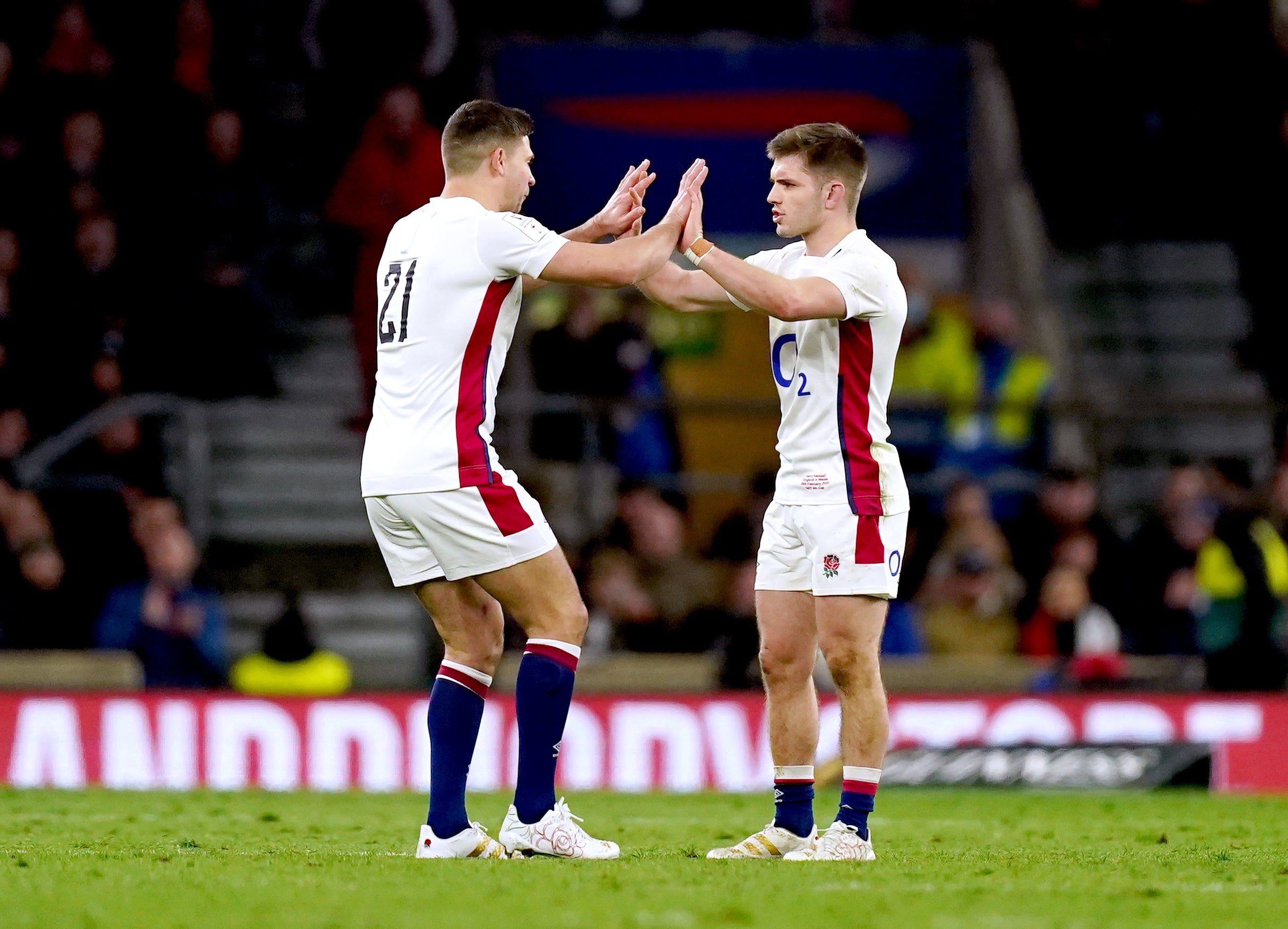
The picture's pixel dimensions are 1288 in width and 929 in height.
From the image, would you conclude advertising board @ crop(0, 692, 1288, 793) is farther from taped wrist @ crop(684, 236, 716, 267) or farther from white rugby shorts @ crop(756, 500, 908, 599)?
taped wrist @ crop(684, 236, 716, 267)

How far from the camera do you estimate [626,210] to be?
7.15m

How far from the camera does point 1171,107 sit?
57.1 ft

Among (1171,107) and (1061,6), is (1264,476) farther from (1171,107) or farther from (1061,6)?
(1061,6)

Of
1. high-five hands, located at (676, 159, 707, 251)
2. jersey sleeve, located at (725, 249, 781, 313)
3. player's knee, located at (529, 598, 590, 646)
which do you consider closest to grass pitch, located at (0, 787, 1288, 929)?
player's knee, located at (529, 598, 590, 646)

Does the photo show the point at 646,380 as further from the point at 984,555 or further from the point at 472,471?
the point at 472,471

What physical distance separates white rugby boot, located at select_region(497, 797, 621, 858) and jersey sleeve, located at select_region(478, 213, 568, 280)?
5.52 ft

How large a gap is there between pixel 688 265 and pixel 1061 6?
426 cm

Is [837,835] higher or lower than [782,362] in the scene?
lower

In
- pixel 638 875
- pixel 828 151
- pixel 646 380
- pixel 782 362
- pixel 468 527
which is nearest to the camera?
pixel 638 875

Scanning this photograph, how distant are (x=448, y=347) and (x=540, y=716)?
3.93 ft

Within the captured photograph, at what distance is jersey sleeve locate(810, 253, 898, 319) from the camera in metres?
6.82

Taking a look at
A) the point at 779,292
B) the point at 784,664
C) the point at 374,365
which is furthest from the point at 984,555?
the point at 779,292

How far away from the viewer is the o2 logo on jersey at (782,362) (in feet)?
23.0

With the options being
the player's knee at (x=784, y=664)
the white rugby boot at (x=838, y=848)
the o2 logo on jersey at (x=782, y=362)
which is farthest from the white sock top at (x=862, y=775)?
the o2 logo on jersey at (x=782, y=362)
